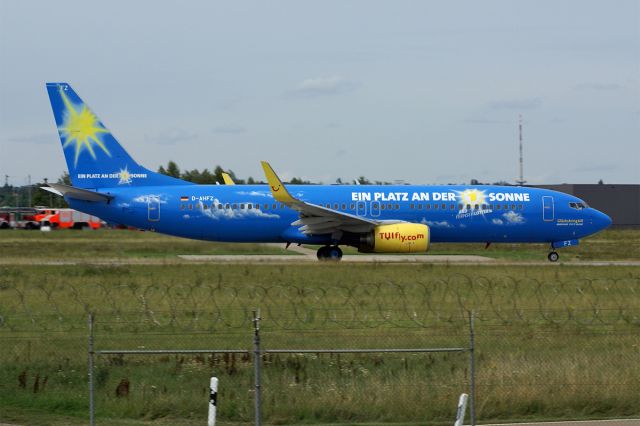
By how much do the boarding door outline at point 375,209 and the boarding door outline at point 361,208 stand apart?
0.29 meters

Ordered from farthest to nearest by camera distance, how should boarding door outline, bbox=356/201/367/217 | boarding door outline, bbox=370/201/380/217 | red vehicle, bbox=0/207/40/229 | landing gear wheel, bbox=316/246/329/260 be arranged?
red vehicle, bbox=0/207/40/229
boarding door outline, bbox=370/201/380/217
boarding door outline, bbox=356/201/367/217
landing gear wheel, bbox=316/246/329/260

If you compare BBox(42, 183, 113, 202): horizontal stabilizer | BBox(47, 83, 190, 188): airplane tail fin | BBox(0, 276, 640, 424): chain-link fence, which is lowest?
BBox(0, 276, 640, 424): chain-link fence

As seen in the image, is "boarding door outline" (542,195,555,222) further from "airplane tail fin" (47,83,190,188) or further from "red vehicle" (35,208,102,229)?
"red vehicle" (35,208,102,229)

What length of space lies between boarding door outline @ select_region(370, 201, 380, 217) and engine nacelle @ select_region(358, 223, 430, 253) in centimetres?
195

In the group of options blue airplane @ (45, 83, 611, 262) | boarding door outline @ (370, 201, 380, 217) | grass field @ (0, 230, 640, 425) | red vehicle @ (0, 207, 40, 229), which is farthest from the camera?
red vehicle @ (0, 207, 40, 229)

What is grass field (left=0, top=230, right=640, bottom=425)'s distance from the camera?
40.4ft

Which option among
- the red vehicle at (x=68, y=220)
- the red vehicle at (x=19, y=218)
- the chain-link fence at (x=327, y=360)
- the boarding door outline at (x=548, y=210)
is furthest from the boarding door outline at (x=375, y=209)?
the red vehicle at (x=19, y=218)

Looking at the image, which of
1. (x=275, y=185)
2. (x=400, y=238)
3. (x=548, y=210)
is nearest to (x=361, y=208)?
(x=400, y=238)

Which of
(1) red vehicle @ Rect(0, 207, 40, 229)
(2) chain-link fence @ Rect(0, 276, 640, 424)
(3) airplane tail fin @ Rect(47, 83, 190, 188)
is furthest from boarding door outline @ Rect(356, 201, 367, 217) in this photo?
(1) red vehicle @ Rect(0, 207, 40, 229)

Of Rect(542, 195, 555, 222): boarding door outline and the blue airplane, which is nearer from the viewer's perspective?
the blue airplane

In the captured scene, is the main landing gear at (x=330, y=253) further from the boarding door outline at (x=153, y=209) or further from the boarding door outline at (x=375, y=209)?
the boarding door outline at (x=153, y=209)

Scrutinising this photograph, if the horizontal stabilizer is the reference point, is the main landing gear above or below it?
below

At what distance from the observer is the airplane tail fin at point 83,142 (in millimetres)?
35844

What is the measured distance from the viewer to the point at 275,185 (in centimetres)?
3350
